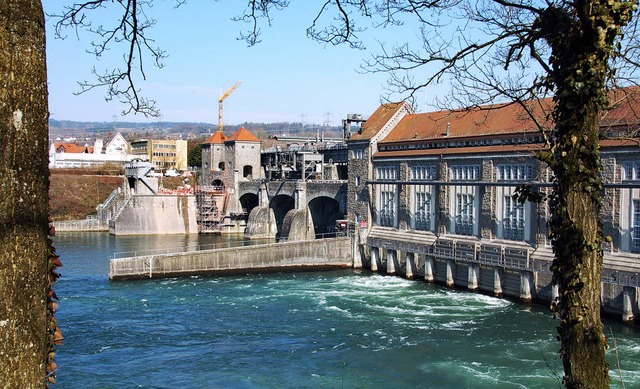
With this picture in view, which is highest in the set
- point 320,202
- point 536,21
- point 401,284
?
point 536,21

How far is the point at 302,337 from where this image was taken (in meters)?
24.2

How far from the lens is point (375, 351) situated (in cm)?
2231

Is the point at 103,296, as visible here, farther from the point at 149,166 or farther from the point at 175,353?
the point at 149,166

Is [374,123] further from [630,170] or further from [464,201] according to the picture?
[630,170]

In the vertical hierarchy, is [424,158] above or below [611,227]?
above

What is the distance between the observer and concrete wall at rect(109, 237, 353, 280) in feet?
120

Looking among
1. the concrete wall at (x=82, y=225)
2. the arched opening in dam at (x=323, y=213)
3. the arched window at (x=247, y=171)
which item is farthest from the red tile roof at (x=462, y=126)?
the concrete wall at (x=82, y=225)

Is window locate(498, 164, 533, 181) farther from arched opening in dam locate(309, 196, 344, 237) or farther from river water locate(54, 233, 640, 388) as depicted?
arched opening in dam locate(309, 196, 344, 237)

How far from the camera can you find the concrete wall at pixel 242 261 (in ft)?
120

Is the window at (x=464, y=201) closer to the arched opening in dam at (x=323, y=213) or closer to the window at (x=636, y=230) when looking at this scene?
the window at (x=636, y=230)

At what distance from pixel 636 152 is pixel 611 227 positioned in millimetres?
3200

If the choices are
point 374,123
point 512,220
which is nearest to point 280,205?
point 374,123

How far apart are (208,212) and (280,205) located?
779 cm

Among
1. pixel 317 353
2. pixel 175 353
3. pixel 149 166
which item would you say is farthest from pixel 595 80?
pixel 149 166
